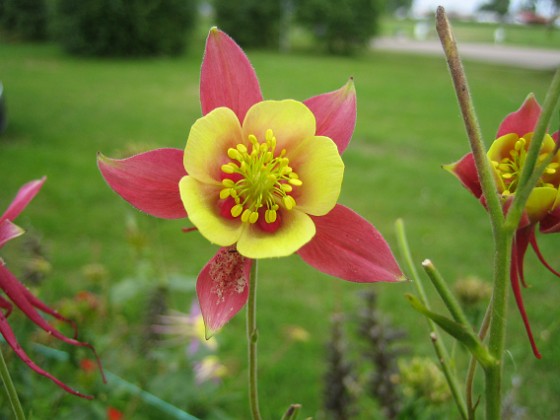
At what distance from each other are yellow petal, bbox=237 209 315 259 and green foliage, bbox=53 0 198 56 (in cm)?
1150

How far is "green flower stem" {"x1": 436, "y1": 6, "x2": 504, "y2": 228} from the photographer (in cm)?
31

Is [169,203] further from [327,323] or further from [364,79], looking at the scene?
[364,79]

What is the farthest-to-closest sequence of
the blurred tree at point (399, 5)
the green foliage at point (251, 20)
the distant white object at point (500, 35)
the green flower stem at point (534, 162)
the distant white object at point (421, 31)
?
the blurred tree at point (399, 5), the distant white object at point (421, 31), the distant white object at point (500, 35), the green foliage at point (251, 20), the green flower stem at point (534, 162)

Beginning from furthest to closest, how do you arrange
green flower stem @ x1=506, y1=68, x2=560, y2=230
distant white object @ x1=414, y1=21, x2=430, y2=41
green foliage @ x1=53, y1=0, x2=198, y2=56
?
distant white object @ x1=414, y1=21, x2=430, y2=41, green foliage @ x1=53, y1=0, x2=198, y2=56, green flower stem @ x1=506, y1=68, x2=560, y2=230

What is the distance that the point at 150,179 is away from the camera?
0.38 m

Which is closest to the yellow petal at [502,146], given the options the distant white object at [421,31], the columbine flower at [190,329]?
the columbine flower at [190,329]

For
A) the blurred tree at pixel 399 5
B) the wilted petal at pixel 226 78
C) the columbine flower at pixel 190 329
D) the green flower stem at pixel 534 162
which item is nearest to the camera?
the green flower stem at pixel 534 162

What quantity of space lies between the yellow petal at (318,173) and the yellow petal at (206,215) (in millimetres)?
51

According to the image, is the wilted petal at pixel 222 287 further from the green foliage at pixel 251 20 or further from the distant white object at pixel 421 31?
the distant white object at pixel 421 31

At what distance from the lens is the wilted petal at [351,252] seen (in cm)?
37

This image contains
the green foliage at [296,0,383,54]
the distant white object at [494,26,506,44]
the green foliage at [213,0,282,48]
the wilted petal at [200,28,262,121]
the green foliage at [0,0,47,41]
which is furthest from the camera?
the distant white object at [494,26,506,44]

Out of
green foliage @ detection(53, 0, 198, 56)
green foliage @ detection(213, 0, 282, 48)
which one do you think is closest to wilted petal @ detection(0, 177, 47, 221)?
green foliage @ detection(53, 0, 198, 56)

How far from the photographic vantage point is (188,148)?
0.38 metres

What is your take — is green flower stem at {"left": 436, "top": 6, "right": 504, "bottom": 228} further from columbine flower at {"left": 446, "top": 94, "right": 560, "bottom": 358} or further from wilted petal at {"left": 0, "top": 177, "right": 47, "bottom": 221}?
wilted petal at {"left": 0, "top": 177, "right": 47, "bottom": 221}
